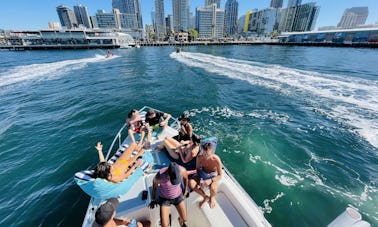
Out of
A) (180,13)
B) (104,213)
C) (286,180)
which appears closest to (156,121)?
(104,213)

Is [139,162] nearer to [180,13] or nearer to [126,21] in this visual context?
[180,13]

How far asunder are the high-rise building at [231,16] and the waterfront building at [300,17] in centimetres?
5185

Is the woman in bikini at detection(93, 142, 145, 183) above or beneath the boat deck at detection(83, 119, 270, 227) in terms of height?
above

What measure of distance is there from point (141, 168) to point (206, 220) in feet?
6.66

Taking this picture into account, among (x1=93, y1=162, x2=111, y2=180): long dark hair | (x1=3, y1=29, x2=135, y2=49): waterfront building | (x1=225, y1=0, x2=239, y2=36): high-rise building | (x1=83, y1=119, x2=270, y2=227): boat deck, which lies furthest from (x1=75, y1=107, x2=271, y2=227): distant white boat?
(x1=225, y1=0, x2=239, y2=36): high-rise building

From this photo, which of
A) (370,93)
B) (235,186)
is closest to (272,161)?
(235,186)

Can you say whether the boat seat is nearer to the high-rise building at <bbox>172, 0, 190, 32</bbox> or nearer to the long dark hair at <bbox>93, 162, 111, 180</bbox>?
the long dark hair at <bbox>93, 162, 111, 180</bbox>

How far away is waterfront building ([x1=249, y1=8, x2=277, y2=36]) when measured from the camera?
151837 mm

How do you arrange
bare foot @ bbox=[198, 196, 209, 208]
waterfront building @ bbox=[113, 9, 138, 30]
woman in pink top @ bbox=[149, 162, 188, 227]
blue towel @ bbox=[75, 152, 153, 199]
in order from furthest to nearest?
waterfront building @ bbox=[113, 9, 138, 30], bare foot @ bbox=[198, 196, 209, 208], blue towel @ bbox=[75, 152, 153, 199], woman in pink top @ bbox=[149, 162, 188, 227]

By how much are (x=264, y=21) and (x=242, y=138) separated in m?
188

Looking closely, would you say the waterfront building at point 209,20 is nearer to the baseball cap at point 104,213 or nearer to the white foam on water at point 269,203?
the white foam on water at point 269,203

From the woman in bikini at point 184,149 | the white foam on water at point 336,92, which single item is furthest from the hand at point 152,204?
the white foam on water at point 336,92

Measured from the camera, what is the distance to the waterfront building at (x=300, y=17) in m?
146

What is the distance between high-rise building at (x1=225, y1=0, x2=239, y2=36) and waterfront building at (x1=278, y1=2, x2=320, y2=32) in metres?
51.8
